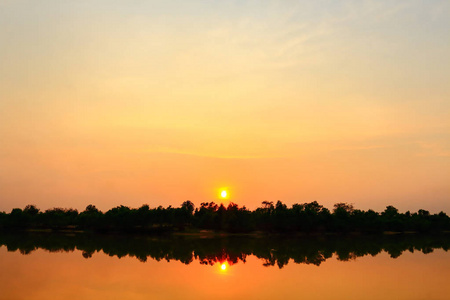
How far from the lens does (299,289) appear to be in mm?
26828

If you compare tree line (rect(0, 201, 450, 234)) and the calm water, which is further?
tree line (rect(0, 201, 450, 234))

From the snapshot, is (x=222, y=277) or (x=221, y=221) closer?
(x=222, y=277)

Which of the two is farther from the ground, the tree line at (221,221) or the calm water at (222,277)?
the tree line at (221,221)

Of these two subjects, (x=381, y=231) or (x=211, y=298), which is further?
(x=381, y=231)

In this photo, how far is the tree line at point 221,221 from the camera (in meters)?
106

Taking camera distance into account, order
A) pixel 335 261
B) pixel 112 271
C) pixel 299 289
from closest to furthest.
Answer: pixel 299 289, pixel 112 271, pixel 335 261

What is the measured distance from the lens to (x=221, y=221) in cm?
10556

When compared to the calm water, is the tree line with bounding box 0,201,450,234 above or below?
above

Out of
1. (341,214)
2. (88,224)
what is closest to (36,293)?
(88,224)

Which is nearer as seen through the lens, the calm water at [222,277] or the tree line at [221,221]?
the calm water at [222,277]

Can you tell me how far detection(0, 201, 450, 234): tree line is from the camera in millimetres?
105750

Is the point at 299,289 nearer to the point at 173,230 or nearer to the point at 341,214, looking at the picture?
the point at 173,230

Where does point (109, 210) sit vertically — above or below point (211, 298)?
above

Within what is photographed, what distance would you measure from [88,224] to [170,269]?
84.2m
